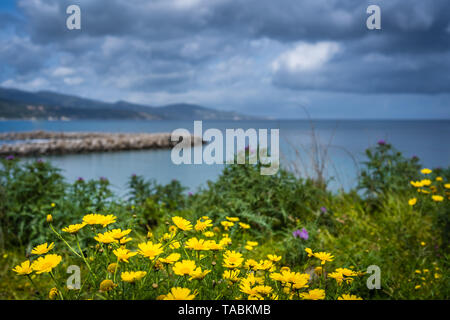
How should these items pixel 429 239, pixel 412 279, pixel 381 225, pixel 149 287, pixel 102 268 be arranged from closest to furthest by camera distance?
pixel 149 287 → pixel 102 268 → pixel 412 279 → pixel 429 239 → pixel 381 225

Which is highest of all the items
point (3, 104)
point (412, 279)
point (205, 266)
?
point (3, 104)

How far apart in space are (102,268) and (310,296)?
0.74 metres

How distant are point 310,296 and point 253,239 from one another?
2309mm

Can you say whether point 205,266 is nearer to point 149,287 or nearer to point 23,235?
point 149,287

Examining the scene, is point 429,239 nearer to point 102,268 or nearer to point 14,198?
point 102,268

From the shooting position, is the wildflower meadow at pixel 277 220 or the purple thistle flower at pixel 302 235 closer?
the wildflower meadow at pixel 277 220

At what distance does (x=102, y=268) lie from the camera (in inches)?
45.2

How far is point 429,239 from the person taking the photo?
310 centimetres

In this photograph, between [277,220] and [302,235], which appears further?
[277,220]

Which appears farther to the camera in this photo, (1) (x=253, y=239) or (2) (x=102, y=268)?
(1) (x=253, y=239)

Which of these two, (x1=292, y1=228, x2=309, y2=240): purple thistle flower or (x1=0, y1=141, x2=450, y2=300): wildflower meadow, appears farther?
(x1=292, y1=228, x2=309, y2=240): purple thistle flower
